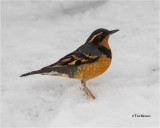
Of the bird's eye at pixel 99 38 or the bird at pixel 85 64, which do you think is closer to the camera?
the bird at pixel 85 64

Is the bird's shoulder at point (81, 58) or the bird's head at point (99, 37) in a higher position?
the bird's head at point (99, 37)

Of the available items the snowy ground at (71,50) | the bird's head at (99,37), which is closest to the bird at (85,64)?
the bird's head at (99,37)

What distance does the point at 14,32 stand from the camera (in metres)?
8.55

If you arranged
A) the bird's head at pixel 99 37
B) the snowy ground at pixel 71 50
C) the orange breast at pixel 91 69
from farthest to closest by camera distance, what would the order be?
the bird's head at pixel 99 37 < the orange breast at pixel 91 69 < the snowy ground at pixel 71 50

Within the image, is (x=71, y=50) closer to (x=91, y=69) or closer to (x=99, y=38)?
(x=99, y=38)

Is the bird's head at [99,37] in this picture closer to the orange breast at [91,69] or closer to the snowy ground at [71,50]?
the orange breast at [91,69]

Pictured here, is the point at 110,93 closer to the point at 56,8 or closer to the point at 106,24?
the point at 106,24

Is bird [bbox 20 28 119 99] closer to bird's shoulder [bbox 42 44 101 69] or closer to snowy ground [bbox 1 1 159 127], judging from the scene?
bird's shoulder [bbox 42 44 101 69]

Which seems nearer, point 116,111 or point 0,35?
point 116,111

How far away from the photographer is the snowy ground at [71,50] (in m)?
5.14

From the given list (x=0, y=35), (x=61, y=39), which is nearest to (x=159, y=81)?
(x=61, y=39)

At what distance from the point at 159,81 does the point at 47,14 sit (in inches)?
189

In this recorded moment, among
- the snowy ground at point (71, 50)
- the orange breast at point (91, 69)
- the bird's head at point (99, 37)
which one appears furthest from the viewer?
the bird's head at point (99, 37)

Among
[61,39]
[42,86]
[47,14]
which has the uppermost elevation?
[47,14]
